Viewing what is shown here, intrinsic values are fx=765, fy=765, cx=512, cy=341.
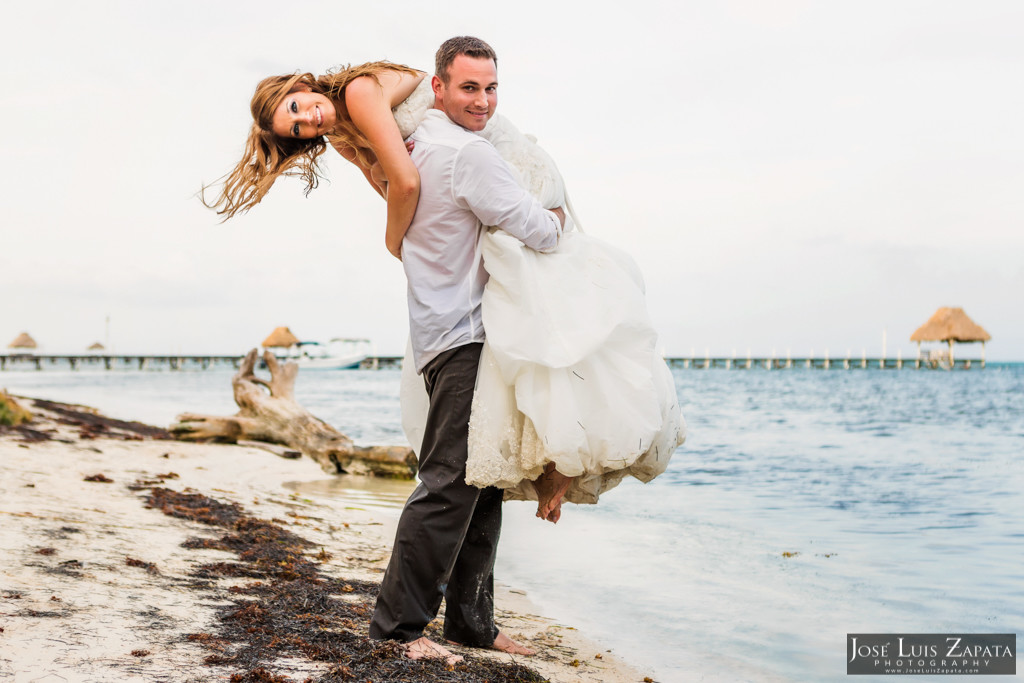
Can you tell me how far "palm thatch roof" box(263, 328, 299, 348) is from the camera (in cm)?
6025

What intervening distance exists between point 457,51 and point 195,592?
2378 millimetres

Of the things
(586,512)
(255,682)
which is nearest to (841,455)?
(586,512)

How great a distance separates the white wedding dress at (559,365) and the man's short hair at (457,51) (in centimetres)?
13

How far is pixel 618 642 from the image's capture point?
3.72 meters

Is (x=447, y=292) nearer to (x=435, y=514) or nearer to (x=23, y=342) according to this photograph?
(x=435, y=514)

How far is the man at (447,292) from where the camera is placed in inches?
94.0

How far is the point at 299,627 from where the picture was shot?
279 cm

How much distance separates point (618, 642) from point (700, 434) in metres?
12.6

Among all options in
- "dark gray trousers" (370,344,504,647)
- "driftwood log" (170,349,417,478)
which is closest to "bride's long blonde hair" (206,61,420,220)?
"dark gray trousers" (370,344,504,647)

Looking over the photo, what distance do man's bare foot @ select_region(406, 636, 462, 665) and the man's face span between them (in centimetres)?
169

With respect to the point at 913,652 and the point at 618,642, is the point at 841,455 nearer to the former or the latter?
the point at 913,652

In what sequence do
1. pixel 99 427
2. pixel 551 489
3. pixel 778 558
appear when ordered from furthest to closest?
pixel 99 427, pixel 778 558, pixel 551 489

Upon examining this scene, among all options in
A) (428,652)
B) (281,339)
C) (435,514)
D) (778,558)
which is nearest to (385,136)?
(435,514)

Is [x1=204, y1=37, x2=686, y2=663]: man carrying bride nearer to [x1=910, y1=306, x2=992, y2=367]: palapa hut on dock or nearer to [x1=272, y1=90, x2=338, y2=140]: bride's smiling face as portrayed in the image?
[x1=272, y1=90, x2=338, y2=140]: bride's smiling face
